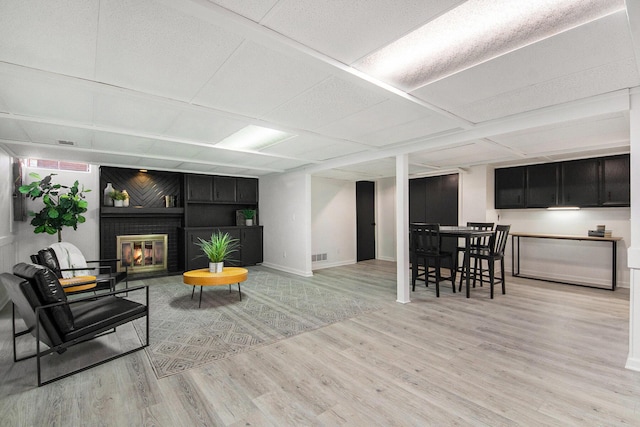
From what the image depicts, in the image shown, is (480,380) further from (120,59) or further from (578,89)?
(120,59)

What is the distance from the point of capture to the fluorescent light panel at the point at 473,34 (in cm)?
151

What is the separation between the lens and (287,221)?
6910 millimetres

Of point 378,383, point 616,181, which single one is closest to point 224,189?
point 378,383

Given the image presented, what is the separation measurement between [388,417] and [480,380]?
0.91m

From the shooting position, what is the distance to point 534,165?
5.82m

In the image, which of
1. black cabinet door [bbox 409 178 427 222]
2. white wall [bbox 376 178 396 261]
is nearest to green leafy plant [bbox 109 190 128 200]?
white wall [bbox 376 178 396 261]

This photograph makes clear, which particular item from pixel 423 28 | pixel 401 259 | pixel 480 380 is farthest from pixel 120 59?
pixel 401 259

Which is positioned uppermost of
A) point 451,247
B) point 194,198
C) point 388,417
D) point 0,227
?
point 194,198

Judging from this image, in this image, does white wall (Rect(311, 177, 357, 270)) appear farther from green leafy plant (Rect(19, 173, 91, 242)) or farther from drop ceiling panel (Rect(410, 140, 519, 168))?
green leafy plant (Rect(19, 173, 91, 242))

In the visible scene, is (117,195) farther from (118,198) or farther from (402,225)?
(402,225)

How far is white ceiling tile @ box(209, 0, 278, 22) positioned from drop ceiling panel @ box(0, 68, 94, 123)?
1.60 m

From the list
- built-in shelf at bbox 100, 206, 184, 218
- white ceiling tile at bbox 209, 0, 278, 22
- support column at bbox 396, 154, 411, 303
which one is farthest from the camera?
built-in shelf at bbox 100, 206, 184, 218

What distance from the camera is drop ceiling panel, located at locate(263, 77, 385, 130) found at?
2.39 m

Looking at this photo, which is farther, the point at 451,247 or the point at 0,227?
the point at 451,247
